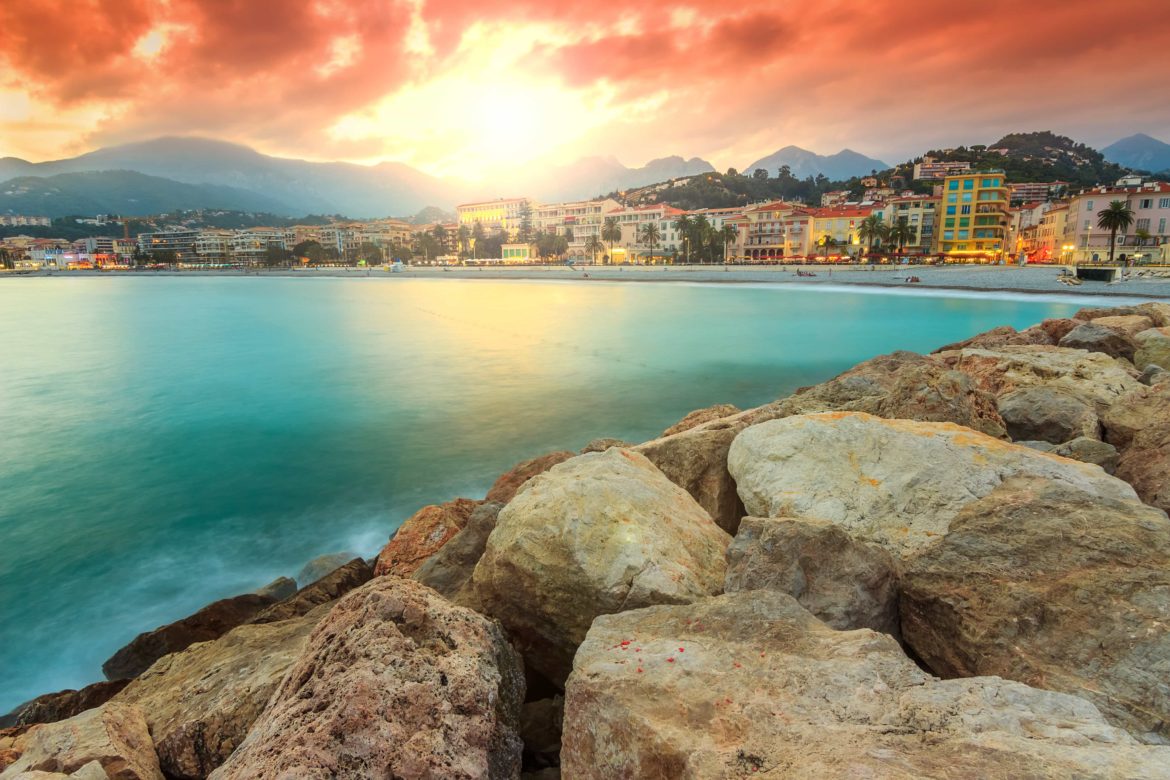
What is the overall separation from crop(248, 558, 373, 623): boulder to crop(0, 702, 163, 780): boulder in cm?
188

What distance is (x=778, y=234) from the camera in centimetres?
10006

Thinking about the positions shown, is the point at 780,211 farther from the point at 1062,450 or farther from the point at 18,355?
the point at 1062,450

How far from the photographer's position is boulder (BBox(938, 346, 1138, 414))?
755 cm

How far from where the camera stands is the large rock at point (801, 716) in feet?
6.12

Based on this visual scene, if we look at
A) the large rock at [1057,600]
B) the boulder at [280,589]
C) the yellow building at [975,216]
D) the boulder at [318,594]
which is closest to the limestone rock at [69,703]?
the boulder at [318,594]

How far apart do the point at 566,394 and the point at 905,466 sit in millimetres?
15221

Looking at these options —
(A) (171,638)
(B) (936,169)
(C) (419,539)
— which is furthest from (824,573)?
(B) (936,169)

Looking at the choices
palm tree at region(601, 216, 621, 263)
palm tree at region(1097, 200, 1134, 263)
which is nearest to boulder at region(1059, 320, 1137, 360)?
palm tree at region(1097, 200, 1134, 263)

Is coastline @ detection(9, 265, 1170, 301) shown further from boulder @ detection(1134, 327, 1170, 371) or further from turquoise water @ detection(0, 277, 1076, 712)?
boulder @ detection(1134, 327, 1170, 371)

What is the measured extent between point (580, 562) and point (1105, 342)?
12149 millimetres

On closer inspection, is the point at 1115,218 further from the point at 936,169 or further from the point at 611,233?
the point at 936,169

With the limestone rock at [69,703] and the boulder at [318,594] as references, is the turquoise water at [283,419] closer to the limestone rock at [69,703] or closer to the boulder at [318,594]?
the limestone rock at [69,703]

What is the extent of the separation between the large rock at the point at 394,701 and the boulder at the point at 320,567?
494 centimetres

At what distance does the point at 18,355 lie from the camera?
29203mm
